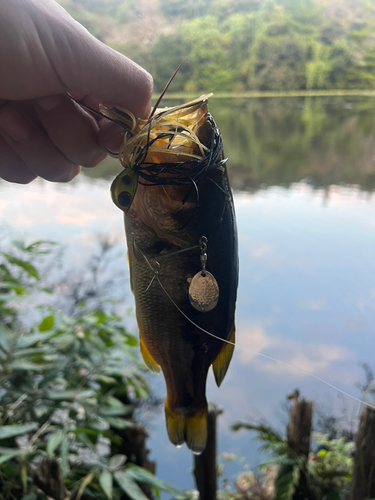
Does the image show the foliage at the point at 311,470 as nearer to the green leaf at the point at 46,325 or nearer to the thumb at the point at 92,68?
the green leaf at the point at 46,325

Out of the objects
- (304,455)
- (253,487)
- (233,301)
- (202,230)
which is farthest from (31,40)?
(253,487)

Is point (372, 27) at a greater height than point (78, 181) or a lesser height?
greater

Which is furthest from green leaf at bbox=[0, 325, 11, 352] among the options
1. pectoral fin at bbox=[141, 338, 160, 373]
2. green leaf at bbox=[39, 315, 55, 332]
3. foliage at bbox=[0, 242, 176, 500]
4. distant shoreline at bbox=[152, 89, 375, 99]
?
distant shoreline at bbox=[152, 89, 375, 99]

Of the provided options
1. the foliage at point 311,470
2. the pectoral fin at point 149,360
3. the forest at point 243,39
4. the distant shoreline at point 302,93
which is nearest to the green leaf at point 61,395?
the pectoral fin at point 149,360

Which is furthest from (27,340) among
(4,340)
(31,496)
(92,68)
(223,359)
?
(92,68)

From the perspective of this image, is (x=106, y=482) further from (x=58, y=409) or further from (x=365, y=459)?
(x=365, y=459)

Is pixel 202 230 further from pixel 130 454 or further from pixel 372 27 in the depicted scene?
pixel 372 27
